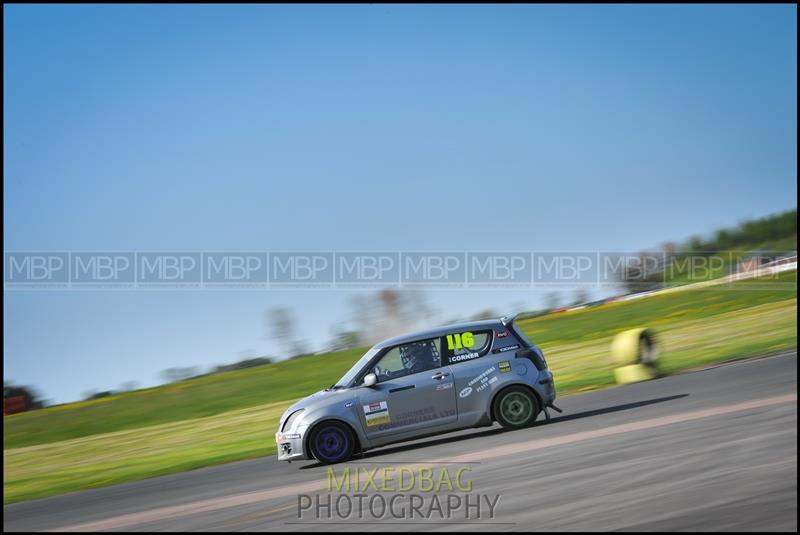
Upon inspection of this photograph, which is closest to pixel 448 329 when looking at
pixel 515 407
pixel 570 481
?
pixel 515 407

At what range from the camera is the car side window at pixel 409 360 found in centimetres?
1234

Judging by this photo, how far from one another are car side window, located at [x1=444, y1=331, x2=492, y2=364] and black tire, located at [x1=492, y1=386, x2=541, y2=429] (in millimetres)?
659

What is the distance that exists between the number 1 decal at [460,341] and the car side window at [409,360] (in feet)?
0.52

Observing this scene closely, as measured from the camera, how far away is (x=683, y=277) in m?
46.4

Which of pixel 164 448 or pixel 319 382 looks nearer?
pixel 164 448

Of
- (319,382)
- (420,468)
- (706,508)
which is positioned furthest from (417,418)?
(319,382)

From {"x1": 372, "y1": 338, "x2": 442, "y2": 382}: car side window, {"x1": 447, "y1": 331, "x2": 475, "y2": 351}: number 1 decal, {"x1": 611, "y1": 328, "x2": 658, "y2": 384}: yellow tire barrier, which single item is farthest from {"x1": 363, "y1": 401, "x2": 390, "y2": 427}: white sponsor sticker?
{"x1": 611, "y1": 328, "x2": 658, "y2": 384}: yellow tire barrier

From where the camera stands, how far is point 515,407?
1245cm

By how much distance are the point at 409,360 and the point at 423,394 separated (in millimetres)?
545

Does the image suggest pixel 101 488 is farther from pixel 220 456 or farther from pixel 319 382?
pixel 319 382

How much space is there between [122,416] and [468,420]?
2274cm

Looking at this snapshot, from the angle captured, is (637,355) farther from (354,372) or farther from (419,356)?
(354,372)

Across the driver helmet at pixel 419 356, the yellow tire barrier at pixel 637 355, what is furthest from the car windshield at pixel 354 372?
the yellow tire barrier at pixel 637 355

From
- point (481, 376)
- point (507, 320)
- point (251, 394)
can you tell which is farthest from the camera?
point (251, 394)
